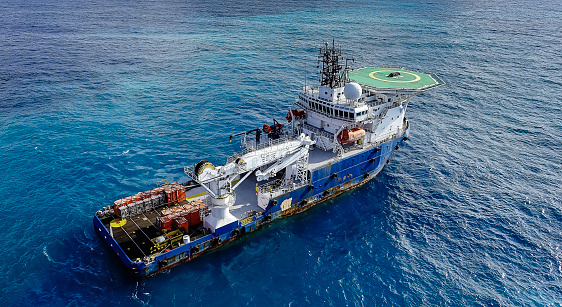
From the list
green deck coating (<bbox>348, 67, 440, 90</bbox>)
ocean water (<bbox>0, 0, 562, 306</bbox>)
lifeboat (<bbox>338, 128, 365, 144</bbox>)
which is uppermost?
green deck coating (<bbox>348, 67, 440, 90</bbox>)

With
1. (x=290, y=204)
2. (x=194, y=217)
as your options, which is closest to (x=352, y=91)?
(x=290, y=204)

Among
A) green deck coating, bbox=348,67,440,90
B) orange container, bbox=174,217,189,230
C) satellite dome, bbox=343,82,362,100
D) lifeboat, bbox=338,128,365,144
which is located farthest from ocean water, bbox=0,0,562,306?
satellite dome, bbox=343,82,362,100

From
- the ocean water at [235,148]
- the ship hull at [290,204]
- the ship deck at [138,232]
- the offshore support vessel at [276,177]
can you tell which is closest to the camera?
the ocean water at [235,148]

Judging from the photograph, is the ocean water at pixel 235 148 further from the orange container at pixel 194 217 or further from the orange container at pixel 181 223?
the orange container at pixel 181 223

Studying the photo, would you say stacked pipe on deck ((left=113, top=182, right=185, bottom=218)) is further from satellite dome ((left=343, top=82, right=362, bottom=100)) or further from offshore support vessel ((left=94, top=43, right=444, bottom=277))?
satellite dome ((left=343, top=82, right=362, bottom=100))

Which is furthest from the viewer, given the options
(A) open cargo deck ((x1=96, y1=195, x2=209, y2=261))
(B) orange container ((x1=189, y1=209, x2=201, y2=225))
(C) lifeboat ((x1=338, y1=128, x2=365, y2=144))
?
(C) lifeboat ((x1=338, y1=128, x2=365, y2=144))

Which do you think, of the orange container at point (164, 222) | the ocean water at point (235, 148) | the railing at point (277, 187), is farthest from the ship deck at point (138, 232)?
the railing at point (277, 187)

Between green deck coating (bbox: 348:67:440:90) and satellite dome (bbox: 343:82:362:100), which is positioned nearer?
satellite dome (bbox: 343:82:362:100)
